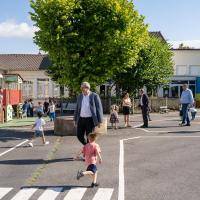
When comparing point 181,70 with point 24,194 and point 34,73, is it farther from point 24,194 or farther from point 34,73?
point 24,194

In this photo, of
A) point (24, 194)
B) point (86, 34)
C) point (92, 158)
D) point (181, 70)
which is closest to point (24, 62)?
point (181, 70)

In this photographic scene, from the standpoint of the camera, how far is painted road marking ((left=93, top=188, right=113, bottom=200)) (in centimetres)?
863

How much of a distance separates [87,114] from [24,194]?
13.0ft

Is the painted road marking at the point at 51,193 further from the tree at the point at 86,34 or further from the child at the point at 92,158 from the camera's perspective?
the tree at the point at 86,34

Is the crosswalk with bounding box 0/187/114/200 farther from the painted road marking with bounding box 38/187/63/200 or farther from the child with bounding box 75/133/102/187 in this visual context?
the child with bounding box 75/133/102/187

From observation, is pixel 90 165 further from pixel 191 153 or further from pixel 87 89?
pixel 191 153

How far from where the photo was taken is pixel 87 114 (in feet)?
41.1

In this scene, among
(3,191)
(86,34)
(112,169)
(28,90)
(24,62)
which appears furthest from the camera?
(24,62)

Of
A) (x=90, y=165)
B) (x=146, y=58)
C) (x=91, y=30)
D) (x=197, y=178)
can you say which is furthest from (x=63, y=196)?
(x=146, y=58)

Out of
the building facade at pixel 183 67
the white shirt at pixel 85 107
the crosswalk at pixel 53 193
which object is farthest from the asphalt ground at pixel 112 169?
the building facade at pixel 183 67

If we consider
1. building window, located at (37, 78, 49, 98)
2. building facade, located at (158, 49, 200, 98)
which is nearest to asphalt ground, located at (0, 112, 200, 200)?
building facade, located at (158, 49, 200, 98)

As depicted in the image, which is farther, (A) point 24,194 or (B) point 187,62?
(B) point 187,62

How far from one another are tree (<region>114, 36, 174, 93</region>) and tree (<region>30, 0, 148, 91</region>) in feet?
56.7

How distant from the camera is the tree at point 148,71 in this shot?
39.6 m
